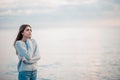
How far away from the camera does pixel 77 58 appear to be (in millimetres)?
4258

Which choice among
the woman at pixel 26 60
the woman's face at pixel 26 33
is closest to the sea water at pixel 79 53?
the woman's face at pixel 26 33

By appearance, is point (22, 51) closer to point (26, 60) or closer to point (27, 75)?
point (26, 60)

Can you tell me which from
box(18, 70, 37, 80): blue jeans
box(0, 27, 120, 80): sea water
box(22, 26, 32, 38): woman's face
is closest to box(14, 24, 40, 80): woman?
box(18, 70, 37, 80): blue jeans

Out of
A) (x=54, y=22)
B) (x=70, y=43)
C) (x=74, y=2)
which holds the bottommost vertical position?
(x=70, y=43)

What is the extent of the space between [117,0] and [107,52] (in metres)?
0.73

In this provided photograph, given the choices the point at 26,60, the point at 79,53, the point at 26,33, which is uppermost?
the point at 26,33

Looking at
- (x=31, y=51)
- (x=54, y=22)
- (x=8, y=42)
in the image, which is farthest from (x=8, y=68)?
(x=31, y=51)

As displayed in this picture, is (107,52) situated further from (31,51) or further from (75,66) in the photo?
(31,51)

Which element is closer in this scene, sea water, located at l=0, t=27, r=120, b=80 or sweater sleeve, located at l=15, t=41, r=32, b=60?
sweater sleeve, located at l=15, t=41, r=32, b=60

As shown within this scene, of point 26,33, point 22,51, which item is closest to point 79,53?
point 26,33

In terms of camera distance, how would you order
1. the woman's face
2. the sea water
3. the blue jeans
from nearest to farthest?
1. the blue jeans
2. the woman's face
3. the sea water

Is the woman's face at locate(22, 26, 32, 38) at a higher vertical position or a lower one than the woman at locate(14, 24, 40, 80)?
higher

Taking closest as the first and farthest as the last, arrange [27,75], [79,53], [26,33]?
[27,75] → [26,33] → [79,53]

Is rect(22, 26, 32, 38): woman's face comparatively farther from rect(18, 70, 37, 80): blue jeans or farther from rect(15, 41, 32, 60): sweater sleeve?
rect(18, 70, 37, 80): blue jeans
